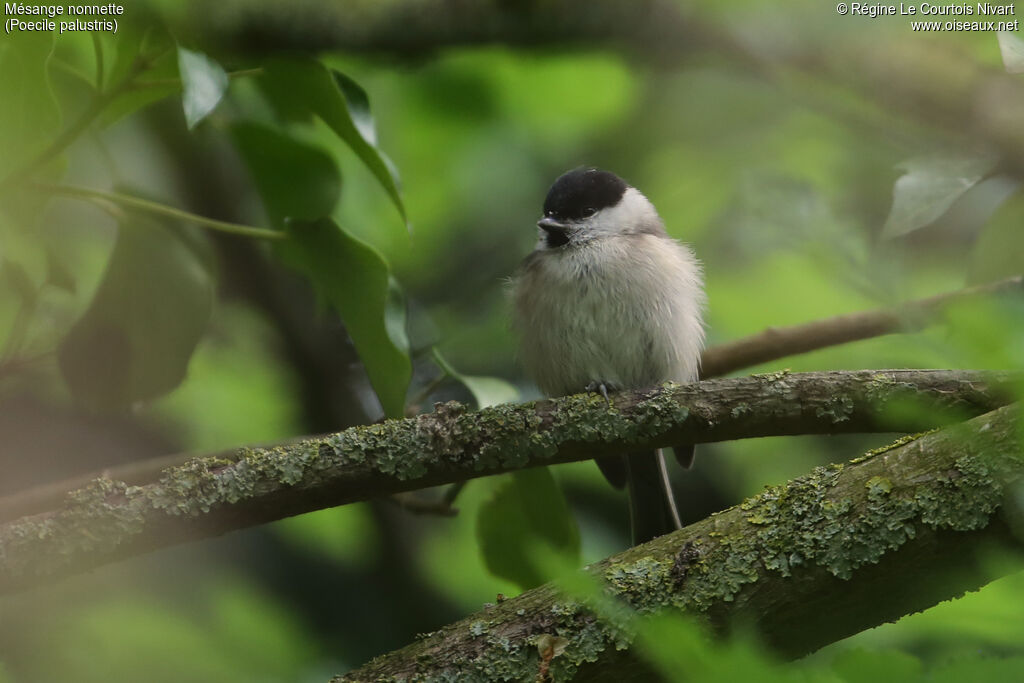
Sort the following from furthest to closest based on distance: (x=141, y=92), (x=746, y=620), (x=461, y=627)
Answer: (x=141, y=92) → (x=461, y=627) → (x=746, y=620)

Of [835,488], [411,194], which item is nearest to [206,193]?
[411,194]

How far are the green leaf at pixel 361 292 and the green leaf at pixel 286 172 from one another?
372mm

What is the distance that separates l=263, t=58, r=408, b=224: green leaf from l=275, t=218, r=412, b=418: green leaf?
19 cm

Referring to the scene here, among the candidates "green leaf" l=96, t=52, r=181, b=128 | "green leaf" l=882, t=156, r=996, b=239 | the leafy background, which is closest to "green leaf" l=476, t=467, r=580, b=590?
the leafy background

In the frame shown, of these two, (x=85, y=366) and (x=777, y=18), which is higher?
(x=777, y=18)

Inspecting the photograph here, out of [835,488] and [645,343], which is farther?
[645,343]

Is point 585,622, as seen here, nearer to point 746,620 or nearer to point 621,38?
point 746,620

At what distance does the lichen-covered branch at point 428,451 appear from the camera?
2.16 m

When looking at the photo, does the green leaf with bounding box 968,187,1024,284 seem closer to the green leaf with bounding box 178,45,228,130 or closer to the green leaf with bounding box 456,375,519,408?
the green leaf with bounding box 456,375,519,408

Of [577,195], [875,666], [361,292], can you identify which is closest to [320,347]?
[577,195]

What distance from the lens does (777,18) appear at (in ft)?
12.3

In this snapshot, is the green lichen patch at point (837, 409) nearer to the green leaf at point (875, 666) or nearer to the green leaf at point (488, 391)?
the green leaf at point (488, 391)

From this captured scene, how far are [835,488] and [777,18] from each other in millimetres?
2344

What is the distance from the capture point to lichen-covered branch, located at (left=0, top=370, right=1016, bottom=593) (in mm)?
2158
